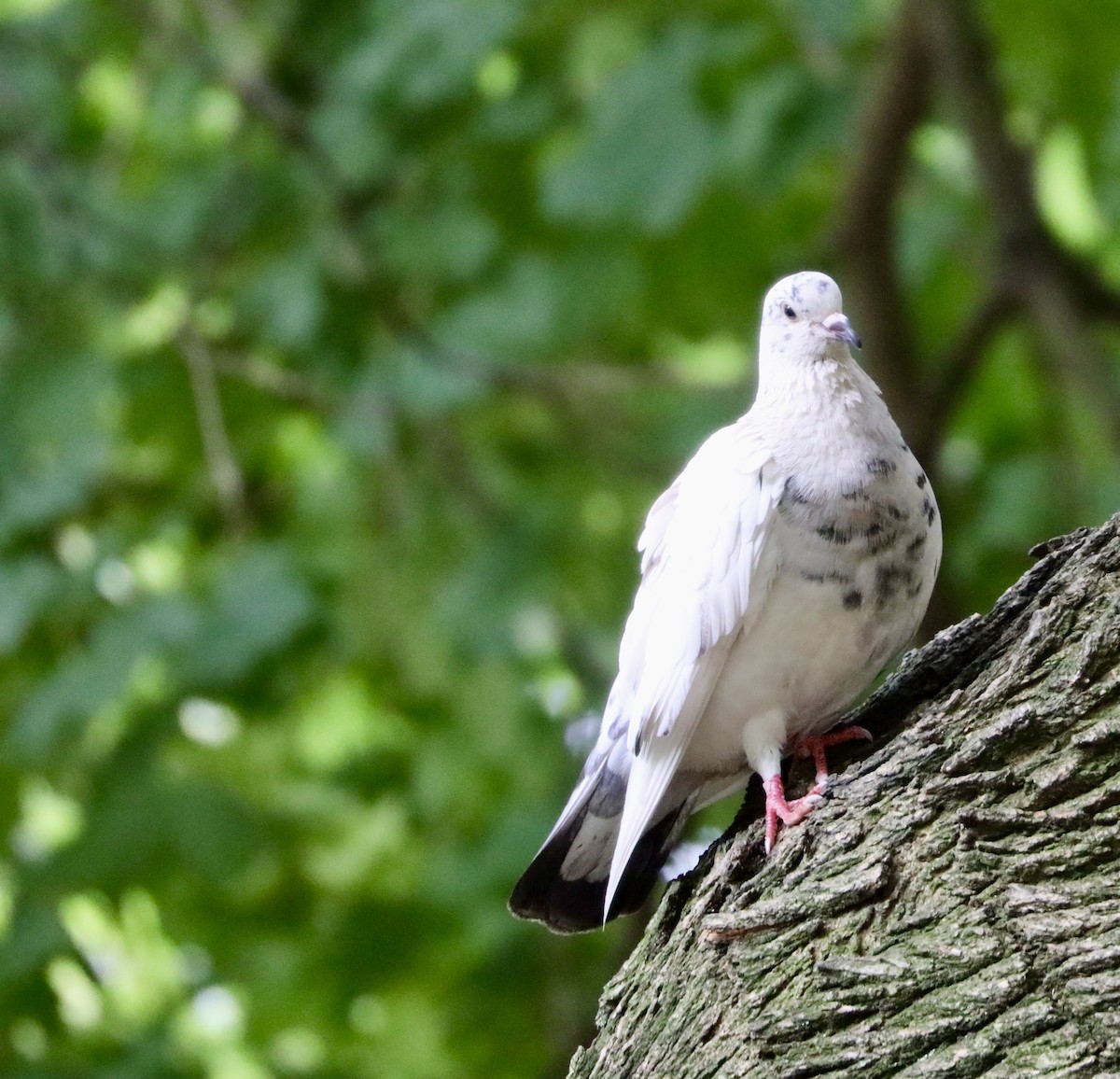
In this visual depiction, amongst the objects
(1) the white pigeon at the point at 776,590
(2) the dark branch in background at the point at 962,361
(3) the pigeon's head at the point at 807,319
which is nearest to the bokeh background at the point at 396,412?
(2) the dark branch in background at the point at 962,361

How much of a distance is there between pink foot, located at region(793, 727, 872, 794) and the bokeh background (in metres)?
2.85

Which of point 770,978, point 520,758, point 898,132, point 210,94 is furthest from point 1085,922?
point 210,94

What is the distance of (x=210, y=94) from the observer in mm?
7234

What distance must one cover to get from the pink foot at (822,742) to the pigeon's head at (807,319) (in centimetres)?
82

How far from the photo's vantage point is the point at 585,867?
139 inches

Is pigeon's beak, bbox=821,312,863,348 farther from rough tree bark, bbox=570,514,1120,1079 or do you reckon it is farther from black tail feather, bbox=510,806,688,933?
black tail feather, bbox=510,806,688,933

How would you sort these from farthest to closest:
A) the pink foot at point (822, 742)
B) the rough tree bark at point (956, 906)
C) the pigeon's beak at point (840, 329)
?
1. the pigeon's beak at point (840, 329)
2. the pink foot at point (822, 742)
3. the rough tree bark at point (956, 906)

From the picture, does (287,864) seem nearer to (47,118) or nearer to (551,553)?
(551,553)

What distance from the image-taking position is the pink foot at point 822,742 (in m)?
3.06

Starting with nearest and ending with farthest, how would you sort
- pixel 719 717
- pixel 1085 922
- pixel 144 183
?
pixel 1085 922, pixel 719 717, pixel 144 183

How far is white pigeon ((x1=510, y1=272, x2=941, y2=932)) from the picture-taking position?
3.10 m

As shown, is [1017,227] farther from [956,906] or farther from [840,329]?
[956,906]

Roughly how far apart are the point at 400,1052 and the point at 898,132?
4.38 metres

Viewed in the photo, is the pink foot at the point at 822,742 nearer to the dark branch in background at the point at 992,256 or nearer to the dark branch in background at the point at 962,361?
the dark branch in background at the point at 992,256
